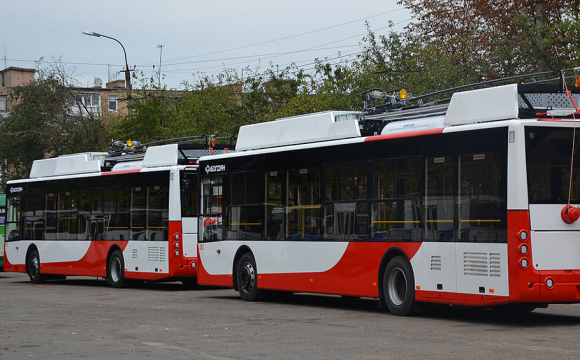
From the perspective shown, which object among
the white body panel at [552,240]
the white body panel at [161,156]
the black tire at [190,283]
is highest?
the white body panel at [161,156]

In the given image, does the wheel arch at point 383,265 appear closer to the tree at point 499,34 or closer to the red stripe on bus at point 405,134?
the red stripe on bus at point 405,134

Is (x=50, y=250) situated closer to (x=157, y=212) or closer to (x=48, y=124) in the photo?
(x=157, y=212)

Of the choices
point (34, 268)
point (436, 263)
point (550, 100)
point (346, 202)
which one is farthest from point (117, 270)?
point (550, 100)

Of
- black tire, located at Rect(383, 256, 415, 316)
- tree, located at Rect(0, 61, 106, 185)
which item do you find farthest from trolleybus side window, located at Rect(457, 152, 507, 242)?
tree, located at Rect(0, 61, 106, 185)

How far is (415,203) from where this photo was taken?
47.3 ft

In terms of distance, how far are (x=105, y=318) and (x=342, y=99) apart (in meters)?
22.6

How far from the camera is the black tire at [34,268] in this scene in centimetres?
2777

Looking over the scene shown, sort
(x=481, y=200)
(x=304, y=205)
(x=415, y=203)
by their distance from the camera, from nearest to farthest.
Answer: (x=481, y=200)
(x=415, y=203)
(x=304, y=205)

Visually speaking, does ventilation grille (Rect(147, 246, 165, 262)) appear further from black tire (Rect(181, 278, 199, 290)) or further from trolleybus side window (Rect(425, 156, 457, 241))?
trolleybus side window (Rect(425, 156, 457, 241))

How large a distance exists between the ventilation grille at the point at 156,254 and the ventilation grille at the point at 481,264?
35.3 ft

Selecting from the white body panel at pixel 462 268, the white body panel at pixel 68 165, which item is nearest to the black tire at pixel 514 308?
the white body panel at pixel 462 268

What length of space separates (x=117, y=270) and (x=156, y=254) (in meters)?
2.02

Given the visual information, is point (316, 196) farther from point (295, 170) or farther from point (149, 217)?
point (149, 217)

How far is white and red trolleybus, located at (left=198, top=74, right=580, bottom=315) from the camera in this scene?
1272 centimetres
